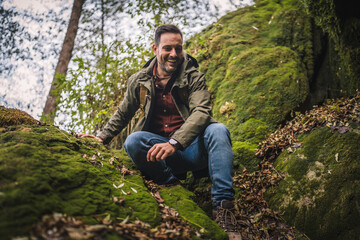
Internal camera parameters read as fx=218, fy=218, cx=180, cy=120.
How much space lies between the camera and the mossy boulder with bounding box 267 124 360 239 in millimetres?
2102

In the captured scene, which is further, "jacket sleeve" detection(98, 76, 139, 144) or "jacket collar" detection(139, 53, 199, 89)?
"jacket sleeve" detection(98, 76, 139, 144)

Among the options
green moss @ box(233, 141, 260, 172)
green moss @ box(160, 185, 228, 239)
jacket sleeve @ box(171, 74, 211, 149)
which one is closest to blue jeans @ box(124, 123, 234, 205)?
jacket sleeve @ box(171, 74, 211, 149)

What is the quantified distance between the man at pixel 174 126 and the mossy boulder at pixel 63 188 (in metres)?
0.33

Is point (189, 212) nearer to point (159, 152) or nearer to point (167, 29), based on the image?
point (159, 152)

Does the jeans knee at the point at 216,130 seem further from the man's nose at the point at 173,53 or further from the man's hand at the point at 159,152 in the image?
the man's nose at the point at 173,53

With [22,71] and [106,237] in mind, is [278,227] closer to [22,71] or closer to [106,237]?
[106,237]

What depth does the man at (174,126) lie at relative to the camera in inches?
95.5

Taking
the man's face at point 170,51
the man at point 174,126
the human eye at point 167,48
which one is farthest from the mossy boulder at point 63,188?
the human eye at point 167,48

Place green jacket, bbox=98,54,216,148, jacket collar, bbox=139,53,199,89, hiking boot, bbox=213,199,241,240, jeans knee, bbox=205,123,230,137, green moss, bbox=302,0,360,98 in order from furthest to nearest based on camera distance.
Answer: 1. green moss, bbox=302,0,360,98
2. jacket collar, bbox=139,53,199,89
3. green jacket, bbox=98,54,216,148
4. jeans knee, bbox=205,123,230,137
5. hiking boot, bbox=213,199,241,240

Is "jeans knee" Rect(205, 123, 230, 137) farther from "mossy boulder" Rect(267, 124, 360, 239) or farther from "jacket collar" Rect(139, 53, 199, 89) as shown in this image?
"mossy boulder" Rect(267, 124, 360, 239)

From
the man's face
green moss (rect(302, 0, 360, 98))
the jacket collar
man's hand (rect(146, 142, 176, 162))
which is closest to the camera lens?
man's hand (rect(146, 142, 176, 162))

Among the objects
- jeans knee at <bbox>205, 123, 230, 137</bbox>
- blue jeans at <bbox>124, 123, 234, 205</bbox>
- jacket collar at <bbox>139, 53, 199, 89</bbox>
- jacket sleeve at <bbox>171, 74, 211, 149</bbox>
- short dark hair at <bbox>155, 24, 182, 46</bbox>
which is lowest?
blue jeans at <bbox>124, 123, 234, 205</bbox>

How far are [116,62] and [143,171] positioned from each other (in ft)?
11.4

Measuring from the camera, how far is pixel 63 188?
5.02 ft
